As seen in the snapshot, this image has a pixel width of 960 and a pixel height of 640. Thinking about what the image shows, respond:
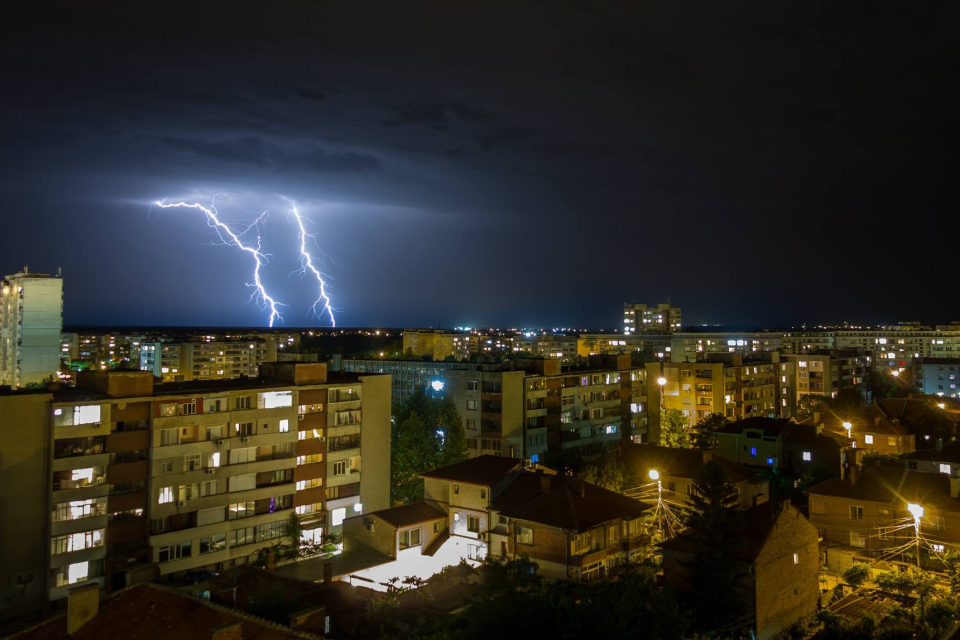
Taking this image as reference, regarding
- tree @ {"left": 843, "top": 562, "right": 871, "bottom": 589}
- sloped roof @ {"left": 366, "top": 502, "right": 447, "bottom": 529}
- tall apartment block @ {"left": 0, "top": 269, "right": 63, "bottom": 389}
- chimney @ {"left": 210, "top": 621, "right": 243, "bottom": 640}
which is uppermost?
tall apartment block @ {"left": 0, "top": 269, "right": 63, "bottom": 389}

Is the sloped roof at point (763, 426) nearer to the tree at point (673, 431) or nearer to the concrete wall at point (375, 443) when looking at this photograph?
the tree at point (673, 431)

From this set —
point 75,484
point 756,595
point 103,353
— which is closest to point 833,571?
point 756,595

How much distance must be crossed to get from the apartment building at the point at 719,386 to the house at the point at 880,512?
86.7ft

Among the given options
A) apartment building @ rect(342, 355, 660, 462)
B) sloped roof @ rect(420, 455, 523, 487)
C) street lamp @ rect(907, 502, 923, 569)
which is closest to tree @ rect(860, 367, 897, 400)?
apartment building @ rect(342, 355, 660, 462)

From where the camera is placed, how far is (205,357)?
10831cm

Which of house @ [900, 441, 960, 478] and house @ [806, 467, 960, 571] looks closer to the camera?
house @ [806, 467, 960, 571]

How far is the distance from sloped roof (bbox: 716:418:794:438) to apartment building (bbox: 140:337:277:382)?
2666 inches

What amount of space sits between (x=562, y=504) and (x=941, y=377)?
284 ft

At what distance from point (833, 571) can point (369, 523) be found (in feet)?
64.4

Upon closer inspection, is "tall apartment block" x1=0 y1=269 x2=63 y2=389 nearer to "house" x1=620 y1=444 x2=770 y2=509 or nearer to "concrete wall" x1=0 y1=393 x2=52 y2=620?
"concrete wall" x1=0 y1=393 x2=52 y2=620

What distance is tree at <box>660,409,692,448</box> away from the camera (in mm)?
48156

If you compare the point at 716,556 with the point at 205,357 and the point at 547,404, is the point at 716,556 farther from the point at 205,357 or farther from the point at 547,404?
the point at 205,357

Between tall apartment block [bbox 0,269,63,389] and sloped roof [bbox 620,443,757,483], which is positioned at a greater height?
tall apartment block [bbox 0,269,63,389]

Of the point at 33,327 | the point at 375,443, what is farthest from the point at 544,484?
the point at 33,327
